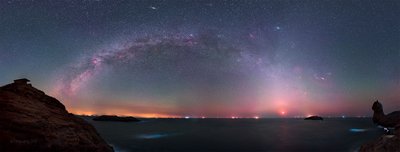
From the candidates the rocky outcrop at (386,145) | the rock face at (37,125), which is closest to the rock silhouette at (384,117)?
the rocky outcrop at (386,145)

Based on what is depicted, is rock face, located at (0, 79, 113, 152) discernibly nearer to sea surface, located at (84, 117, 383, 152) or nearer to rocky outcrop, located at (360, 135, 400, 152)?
rocky outcrop, located at (360, 135, 400, 152)

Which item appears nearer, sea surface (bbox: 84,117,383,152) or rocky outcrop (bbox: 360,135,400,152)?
rocky outcrop (bbox: 360,135,400,152)

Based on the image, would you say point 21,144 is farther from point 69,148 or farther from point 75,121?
point 75,121

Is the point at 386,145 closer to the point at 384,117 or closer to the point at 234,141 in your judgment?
the point at 234,141

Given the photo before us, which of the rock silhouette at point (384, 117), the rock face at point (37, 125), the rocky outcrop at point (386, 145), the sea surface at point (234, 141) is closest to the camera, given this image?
the rock face at point (37, 125)

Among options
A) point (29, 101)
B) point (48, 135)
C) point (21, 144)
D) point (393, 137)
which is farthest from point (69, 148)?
point (393, 137)

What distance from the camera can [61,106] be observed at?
84.5 ft

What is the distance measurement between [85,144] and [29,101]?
17.5ft

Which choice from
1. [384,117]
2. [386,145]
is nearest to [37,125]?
[386,145]

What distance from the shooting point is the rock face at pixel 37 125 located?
18172 millimetres

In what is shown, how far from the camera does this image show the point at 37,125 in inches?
776

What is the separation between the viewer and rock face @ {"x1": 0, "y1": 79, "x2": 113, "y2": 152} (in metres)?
18.2

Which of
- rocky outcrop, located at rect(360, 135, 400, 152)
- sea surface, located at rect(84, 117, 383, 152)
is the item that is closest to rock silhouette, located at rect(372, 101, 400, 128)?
sea surface, located at rect(84, 117, 383, 152)

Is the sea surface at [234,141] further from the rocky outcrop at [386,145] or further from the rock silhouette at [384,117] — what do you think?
the rock silhouette at [384,117]
